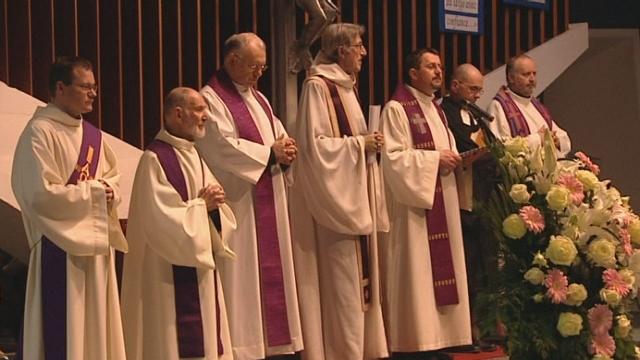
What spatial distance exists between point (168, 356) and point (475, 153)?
1894mm

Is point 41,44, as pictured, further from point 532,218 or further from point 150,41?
point 532,218

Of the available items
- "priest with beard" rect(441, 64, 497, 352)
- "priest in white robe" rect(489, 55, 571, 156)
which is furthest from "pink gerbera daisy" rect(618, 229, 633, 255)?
"priest in white robe" rect(489, 55, 571, 156)

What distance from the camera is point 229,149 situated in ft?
16.0

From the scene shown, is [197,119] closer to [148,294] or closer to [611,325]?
[148,294]

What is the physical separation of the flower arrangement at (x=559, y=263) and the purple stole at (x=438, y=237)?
64.1 inches

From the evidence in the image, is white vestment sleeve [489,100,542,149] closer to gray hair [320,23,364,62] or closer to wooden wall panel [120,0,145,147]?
Result: gray hair [320,23,364,62]

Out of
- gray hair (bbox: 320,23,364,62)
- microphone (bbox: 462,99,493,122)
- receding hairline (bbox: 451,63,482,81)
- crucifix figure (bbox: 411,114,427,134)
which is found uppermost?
gray hair (bbox: 320,23,364,62)

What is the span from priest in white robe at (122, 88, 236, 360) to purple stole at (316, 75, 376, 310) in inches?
35.9

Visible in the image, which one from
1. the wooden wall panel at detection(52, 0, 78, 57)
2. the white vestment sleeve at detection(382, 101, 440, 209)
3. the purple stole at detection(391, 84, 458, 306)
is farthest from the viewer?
the wooden wall panel at detection(52, 0, 78, 57)

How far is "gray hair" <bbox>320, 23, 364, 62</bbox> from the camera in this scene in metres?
5.48

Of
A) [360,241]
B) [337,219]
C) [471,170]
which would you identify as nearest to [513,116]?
[471,170]

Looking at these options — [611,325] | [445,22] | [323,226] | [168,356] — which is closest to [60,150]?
[168,356]

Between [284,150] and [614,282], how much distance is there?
64.9 inches

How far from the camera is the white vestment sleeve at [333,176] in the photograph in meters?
5.21
